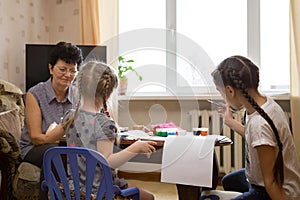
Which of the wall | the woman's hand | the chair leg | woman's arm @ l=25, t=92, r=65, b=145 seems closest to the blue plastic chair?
the woman's hand

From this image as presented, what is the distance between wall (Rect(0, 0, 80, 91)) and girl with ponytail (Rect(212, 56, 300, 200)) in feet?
8.08

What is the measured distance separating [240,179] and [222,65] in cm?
58

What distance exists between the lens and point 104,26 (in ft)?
11.7

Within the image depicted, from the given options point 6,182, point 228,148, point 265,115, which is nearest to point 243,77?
point 265,115

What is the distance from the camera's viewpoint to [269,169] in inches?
52.8

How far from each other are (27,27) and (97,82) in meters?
2.46

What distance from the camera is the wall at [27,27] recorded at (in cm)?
339

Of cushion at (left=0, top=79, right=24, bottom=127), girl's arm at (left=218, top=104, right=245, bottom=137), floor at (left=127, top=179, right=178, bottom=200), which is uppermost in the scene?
cushion at (left=0, top=79, right=24, bottom=127)

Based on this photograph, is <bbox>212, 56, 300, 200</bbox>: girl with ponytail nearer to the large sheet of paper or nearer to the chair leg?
the large sheet of paper

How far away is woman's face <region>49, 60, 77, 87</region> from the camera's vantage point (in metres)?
2.19

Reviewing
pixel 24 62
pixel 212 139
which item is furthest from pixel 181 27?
pixel 212 139

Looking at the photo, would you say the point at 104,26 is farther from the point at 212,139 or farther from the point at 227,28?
the point at 212,139

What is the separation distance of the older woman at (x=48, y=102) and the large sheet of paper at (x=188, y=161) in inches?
29.8

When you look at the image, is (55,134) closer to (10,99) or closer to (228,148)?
(10,99)
